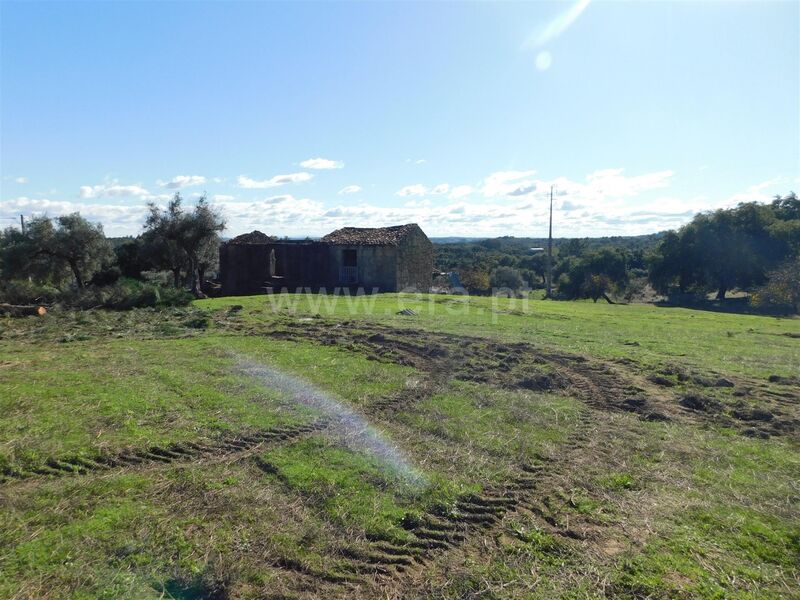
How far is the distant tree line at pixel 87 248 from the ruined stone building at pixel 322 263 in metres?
2.46

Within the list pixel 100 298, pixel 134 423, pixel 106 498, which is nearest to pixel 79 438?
pixel 134 423

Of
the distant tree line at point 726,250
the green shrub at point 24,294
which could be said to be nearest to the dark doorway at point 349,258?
the green shrub at point 24,294

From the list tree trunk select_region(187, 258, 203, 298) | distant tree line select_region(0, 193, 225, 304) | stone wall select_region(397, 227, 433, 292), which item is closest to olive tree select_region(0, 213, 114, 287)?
distant tree line select_region(0, 193, 225, 304)

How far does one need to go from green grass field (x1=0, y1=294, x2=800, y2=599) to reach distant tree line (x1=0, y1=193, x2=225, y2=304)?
47.5 ft

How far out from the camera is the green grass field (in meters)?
3.88

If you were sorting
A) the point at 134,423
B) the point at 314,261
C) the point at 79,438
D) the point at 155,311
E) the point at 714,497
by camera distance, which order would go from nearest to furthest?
1. the point at 714,497
2. the point at 79,438
3. the point at 134,423
4. the point at 155,311
5. the point at 314,261

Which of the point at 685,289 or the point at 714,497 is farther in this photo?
the point at 685,289

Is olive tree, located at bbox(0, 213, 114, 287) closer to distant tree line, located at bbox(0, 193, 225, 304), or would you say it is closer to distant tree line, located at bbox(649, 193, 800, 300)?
distant tree line, located at bbox(0, 193, 225, 304)

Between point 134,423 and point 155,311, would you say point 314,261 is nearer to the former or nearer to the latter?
point 155,311

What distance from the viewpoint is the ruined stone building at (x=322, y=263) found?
108 feet

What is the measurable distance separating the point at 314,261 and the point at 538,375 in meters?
25.5

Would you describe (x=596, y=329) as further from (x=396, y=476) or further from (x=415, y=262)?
(x=415, y=262)

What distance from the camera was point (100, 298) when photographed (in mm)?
19625

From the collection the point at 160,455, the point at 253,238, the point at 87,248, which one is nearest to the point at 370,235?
the point at 253,238
